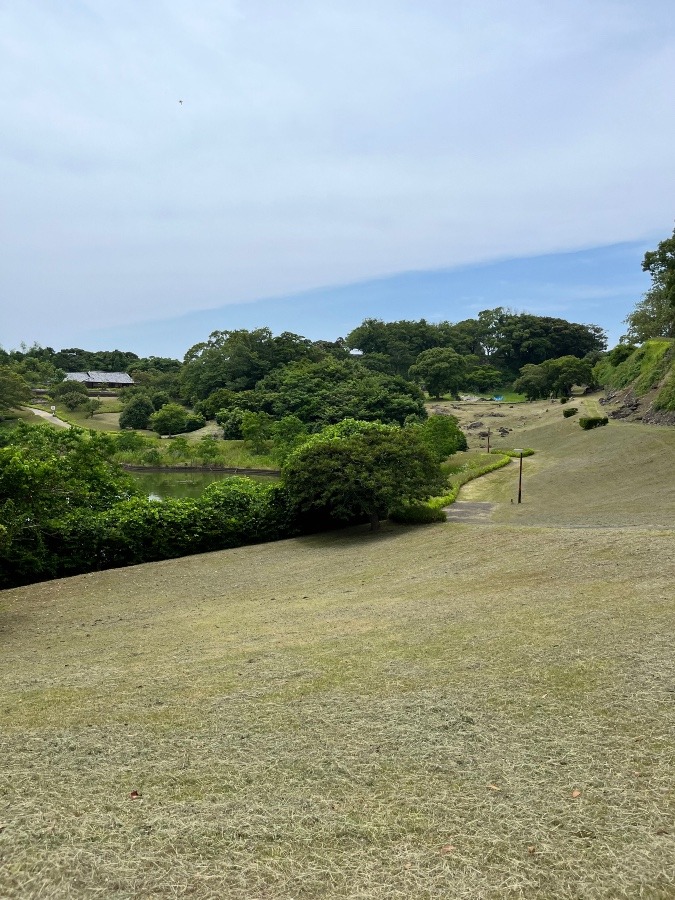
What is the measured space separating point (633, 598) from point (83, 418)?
64.4 meters

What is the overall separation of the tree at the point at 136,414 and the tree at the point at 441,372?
28.3 m

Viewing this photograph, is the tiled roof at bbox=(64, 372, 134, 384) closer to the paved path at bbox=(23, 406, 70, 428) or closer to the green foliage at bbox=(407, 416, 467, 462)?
the paved path at bbox=(23, 406, 70, 428)

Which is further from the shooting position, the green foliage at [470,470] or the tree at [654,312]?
the tree at [654,312]

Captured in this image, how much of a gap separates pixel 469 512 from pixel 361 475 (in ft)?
18.7

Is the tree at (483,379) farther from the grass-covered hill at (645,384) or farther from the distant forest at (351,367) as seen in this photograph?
the grass-covered hill at (645,384)

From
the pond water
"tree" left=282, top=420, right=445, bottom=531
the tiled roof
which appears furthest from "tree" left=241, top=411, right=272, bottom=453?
the tiled roof

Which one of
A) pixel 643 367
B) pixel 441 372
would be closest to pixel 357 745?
pixel 643 367

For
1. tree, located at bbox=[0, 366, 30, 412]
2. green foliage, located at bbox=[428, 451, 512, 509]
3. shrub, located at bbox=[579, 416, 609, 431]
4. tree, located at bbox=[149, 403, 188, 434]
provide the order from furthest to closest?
1. tree, located at bbox=[149, 403, 188, 434]
2. tree, located at bbox=[0, 366, 30, 412]
3. shrub, located at bbox=[579, 416, 609, 431]
4. green foliage, located at bbox=[428, 451, 512, 509]

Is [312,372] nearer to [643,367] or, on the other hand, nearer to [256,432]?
[256,432]

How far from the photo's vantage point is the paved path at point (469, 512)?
20422 mm

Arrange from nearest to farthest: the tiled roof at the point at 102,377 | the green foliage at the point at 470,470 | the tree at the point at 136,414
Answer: the green foliage at the point at 470,470
the tree at the point at 136,414
the tiled roof at the point at 102,377

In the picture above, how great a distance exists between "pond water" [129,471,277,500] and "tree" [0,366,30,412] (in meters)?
21.8

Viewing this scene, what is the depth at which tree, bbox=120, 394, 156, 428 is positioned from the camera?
61.8 meters

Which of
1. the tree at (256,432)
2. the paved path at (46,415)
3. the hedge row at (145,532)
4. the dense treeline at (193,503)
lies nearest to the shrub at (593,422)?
the dense treeline at (193,503)
